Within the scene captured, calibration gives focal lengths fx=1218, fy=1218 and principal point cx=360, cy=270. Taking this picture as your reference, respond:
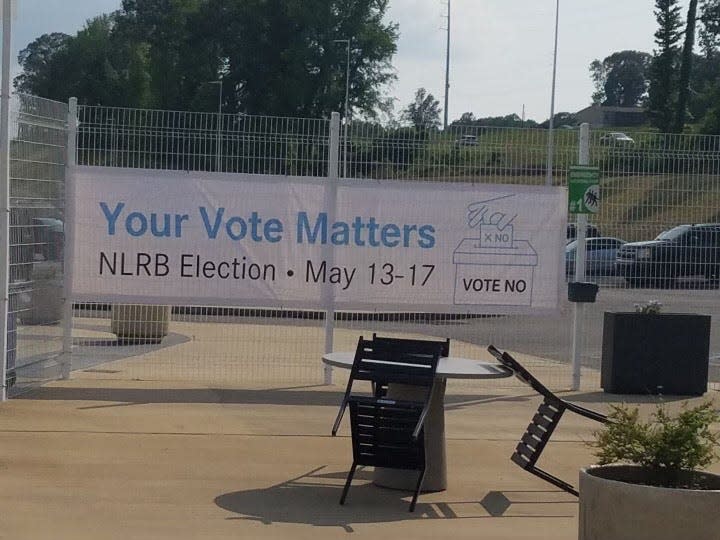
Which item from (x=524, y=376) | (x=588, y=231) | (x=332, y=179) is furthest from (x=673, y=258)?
(x=524, y=376)

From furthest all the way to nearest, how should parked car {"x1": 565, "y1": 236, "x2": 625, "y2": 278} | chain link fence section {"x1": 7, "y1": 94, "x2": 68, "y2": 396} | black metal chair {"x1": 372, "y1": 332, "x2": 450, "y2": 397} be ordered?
parked car {"x1": 565, "y1": 236, "x2": 625, "y2": 278} → chain link fence section {"x1": 7, "y1": 94, "x2": 68, "y2": 396} → black metal chair {"x1": 372, "y1": 332, "x2": 450, "y2": 397}

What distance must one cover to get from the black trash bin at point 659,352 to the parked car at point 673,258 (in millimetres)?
823

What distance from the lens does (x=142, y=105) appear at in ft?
261

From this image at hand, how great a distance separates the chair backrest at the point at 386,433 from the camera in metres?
7.47

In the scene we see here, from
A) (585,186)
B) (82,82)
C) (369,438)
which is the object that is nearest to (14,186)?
(369,438)

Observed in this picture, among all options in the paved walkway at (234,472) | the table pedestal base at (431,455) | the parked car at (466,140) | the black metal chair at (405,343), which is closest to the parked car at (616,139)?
the parked car at (466,140)

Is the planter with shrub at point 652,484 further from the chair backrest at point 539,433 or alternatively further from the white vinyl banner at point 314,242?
the white vinyl banner at point 314,242

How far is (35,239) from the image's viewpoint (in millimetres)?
11453

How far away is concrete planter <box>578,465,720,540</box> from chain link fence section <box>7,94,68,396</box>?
6.69 m

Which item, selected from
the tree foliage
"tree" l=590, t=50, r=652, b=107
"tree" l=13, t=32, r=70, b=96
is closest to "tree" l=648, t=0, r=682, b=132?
the tree foliage

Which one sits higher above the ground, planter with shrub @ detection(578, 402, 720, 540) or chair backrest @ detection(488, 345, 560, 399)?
chair backrest @ detection(488, 345, 560, 399)

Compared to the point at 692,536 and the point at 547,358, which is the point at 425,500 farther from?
the point at 547,358

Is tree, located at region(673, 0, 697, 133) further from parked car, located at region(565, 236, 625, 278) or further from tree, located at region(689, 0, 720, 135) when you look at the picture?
parked car, located at region(565, 236, 625, 278)

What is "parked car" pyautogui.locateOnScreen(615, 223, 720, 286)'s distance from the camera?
13.4 meters
